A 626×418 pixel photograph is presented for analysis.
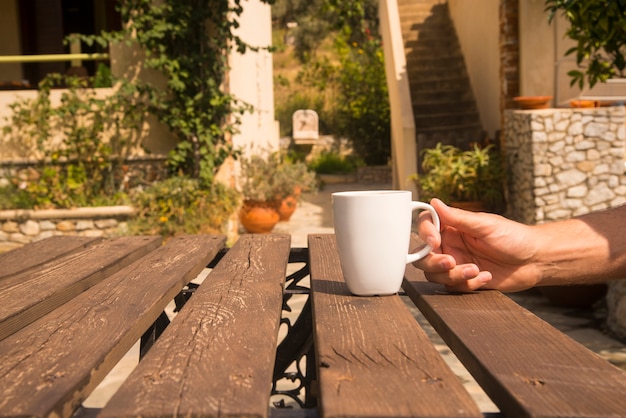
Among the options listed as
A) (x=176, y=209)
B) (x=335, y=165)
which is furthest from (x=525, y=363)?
(x=335, y=165)

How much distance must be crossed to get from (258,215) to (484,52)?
3.18 meters

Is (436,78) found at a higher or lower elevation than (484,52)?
lower

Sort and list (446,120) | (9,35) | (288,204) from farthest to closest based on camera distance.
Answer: (9,35), (446,120), (288,204)

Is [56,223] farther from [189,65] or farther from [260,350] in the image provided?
[260,350]

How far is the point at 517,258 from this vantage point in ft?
4.67

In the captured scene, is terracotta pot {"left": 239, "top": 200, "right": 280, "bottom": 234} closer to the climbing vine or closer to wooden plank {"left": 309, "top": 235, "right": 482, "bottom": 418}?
the climbing vine

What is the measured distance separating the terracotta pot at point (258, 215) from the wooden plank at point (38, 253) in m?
5.00

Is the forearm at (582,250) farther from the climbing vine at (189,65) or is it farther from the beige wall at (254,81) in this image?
the beige wall at (254,81)

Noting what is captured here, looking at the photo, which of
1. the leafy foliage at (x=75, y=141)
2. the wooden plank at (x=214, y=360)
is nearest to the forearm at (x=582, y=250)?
the wooden plank at (x=214, y=360)

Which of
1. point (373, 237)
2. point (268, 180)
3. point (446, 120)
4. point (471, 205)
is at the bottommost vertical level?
point (471, 205)

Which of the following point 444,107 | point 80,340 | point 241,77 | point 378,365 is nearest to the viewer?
point 378,365

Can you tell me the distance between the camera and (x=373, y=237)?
51.2 inches

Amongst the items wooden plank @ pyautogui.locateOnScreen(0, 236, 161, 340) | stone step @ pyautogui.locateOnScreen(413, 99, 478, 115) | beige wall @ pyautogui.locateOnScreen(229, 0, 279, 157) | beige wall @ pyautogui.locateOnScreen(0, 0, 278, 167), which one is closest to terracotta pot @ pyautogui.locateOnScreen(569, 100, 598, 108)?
stone step @ pyautogui.locateOnScreen(413, 99, 478, 115)

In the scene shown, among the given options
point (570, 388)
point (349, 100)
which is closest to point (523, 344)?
point (570, 388)
